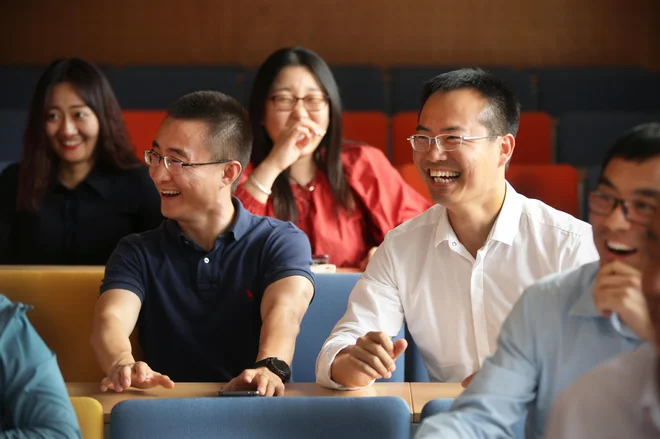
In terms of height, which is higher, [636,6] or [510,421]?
[636,6]

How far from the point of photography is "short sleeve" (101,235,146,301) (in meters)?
2.35

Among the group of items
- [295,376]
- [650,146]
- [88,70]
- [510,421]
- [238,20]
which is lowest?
[295,376]

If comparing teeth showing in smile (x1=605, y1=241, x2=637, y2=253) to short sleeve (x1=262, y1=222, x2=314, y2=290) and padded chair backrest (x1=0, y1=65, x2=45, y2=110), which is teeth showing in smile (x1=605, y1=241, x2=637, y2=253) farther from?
padded chair backrest (x1=0, y1=65, x2=45, y2=110)

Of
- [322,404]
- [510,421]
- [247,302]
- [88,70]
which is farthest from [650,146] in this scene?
[88,70]

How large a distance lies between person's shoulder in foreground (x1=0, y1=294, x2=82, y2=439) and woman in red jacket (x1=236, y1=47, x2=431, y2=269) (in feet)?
5.27

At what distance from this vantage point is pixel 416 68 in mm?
5699

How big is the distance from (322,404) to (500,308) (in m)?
0.74

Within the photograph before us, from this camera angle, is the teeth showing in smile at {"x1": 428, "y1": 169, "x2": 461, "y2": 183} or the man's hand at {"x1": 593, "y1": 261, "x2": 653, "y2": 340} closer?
the man's hand at {"x1": 593, "y1": 261, "x2": 653, "y2": 340}

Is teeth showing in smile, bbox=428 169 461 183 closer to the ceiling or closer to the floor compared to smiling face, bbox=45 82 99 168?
closer to the floor

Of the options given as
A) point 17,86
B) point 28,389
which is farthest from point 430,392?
point 17,86

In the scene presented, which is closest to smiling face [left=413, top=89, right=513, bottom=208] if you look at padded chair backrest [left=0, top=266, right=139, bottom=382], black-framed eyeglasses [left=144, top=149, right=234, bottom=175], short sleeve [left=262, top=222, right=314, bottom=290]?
short sleeve [left=262, top=222, right=314, bottom=290]

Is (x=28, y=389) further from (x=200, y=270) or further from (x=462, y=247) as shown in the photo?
(x=462, y=247)

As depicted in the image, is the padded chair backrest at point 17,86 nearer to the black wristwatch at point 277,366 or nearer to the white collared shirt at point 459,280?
the white collared shirt at point 459,280

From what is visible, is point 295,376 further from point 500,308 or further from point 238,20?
point 238,20
